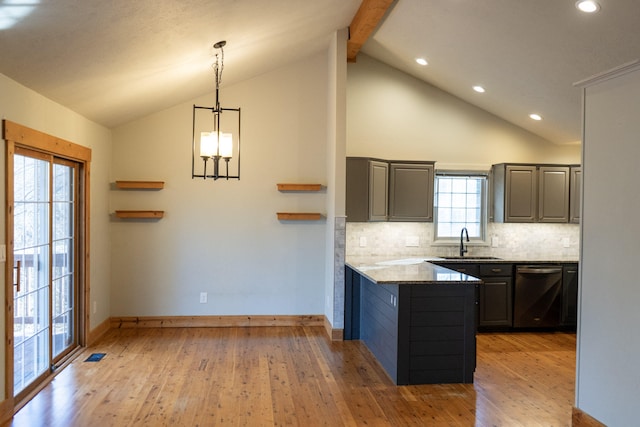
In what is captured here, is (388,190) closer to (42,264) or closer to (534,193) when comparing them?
(534,193)

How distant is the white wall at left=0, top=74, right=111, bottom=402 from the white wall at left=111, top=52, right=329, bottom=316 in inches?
8.5

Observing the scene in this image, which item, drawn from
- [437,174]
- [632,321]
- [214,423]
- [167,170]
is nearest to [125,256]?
[167,170]

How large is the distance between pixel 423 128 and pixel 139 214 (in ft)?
12.0

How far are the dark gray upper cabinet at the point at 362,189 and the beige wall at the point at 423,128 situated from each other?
0.51m

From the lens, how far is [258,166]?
5980 mm

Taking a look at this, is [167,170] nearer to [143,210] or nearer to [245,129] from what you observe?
[143,210]

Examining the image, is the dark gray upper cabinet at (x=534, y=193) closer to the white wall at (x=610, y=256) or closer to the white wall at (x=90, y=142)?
the white wall at (x=610, y=256)

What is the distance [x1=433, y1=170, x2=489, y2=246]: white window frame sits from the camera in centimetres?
636

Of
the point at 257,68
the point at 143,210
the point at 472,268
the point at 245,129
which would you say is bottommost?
the point at 472,268

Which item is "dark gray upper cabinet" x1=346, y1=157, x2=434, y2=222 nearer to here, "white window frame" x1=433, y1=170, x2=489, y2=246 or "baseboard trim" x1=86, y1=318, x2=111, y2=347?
"white window frame" x1=433, y1=170, x2=489, y2=246

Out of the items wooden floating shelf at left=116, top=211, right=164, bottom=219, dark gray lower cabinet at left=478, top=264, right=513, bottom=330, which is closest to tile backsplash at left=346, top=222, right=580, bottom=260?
dark gray lower cabinet at left=478, top=264, right=513, bottom=330

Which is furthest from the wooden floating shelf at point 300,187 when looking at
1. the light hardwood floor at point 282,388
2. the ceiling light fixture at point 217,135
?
the light hardwood floor at point 282,388

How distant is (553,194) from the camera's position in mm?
6191

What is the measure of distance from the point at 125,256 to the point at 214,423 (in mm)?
3121
